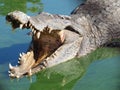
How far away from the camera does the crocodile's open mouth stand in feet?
20.0

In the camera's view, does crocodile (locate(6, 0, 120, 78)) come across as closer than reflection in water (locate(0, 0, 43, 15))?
Yes

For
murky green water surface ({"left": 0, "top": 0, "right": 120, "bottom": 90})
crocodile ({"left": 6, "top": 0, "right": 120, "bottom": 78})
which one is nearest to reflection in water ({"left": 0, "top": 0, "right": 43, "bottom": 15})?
murky green water surface ({"left": 0, "top": 0, "right": 120, "bottom": 90})

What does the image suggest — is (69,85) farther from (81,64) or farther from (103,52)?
(103,52)

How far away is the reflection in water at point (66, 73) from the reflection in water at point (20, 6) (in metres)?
2.76

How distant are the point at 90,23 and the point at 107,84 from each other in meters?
2.02

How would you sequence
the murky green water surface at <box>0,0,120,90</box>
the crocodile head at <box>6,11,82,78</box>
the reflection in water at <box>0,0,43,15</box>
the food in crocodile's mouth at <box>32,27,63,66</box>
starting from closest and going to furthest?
the murky green water surface at <box>0,0,120,90</box>
the crocodile head at <box>6,11,82,78</box>
the food in crocodile's mouth at <box>32,27,63,66</box>
the reflection in water at <box>0,0,43,15</box>

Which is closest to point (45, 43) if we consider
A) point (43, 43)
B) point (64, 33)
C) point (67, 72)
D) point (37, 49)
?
point (43, 43)

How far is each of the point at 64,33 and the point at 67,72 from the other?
2.63 ft

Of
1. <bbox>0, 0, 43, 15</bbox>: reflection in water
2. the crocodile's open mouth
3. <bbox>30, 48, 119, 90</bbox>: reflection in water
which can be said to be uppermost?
<bbox>0, 0, 43, 15</bbox>: reflection in water

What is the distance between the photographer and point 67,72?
6.34 m

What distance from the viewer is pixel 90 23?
764cm

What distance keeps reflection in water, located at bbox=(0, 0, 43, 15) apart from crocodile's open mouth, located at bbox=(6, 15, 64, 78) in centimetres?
269

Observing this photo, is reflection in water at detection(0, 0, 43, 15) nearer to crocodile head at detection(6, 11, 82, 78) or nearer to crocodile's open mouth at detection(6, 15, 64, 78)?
crocodile head at detection(6, 11, 82, 78)

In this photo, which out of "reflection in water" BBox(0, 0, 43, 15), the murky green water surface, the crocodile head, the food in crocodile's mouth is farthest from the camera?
"reflection in water" BBox(0, 0, 43, 15)
